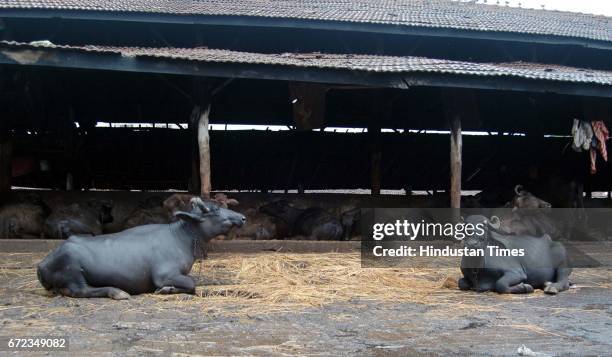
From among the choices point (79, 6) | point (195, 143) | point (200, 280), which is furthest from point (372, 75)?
point (79, 6)

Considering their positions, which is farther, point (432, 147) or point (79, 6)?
point (432, 147)

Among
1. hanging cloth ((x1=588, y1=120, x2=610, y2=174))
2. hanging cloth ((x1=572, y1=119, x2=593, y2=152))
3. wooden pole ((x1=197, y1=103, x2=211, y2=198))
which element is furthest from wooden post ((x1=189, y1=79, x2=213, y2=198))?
hanging cloth ((x1=588, y1=120, x2=610, y2=174))

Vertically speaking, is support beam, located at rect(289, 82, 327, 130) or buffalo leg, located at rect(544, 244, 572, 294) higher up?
support beam, located at rect(289, 82, 327, 130)

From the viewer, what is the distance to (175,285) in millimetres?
6473

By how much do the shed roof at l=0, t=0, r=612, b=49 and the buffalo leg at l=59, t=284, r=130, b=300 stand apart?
27.1ft

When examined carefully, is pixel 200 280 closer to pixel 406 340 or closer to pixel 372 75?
pixel 406 340

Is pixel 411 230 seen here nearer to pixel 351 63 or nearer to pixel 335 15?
pixel 351 63

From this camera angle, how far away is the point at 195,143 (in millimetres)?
14148

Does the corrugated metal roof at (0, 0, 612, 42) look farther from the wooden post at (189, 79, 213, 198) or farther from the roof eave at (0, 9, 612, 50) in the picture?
the wooden post at (189, 79, 213, 198)

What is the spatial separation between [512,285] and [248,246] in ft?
14.6

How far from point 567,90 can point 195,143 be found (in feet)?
26.4

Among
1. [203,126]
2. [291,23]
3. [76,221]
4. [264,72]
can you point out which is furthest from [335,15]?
[76,221]

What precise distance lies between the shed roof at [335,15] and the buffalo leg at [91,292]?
8.27 m

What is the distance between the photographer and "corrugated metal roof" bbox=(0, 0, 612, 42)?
520 inches
